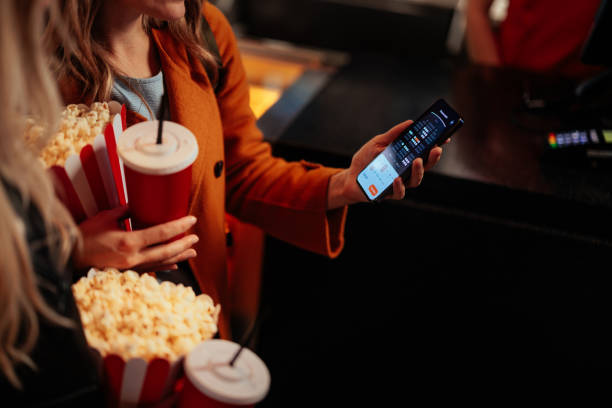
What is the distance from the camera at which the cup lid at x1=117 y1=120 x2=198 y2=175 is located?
650 millimetres

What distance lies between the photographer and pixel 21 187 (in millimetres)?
522

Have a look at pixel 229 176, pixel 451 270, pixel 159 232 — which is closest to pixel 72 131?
pixel 159 232

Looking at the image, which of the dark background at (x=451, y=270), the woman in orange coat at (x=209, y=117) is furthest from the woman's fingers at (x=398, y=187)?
the dark background at (x=451, y=270)

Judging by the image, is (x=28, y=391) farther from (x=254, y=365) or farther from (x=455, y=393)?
(x=455, y=393)

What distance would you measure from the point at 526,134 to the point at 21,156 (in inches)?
53.5

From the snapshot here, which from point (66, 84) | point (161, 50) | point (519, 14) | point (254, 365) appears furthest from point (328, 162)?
point (519, 14)

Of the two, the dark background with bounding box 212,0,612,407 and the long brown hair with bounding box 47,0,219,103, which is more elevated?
the long brown hair with bounding box 47,0,219,103

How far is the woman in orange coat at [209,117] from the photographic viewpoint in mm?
905

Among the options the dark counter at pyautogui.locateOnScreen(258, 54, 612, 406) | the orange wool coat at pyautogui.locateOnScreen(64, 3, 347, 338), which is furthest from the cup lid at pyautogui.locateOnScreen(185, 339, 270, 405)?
the dark counter at pyautogui.locateOnScreen(258, 54, 612, 406)

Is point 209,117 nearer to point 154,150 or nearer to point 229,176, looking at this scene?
point 229,176

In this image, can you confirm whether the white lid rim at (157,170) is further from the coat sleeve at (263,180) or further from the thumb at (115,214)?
the coat sleeve at (263,180)

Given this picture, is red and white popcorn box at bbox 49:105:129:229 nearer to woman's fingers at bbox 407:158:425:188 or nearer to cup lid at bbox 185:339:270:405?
cup lid at bbox 185:339:270:405

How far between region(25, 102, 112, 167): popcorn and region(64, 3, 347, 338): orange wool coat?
8.7 inches

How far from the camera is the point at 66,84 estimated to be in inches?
35.0
